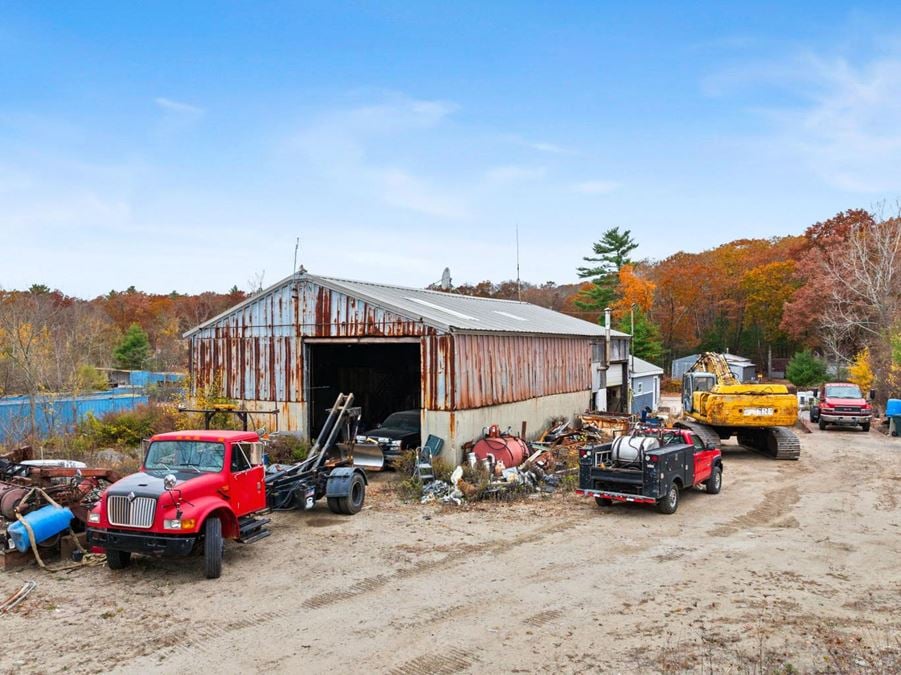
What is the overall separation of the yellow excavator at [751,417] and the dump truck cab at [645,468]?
4516 millimetres

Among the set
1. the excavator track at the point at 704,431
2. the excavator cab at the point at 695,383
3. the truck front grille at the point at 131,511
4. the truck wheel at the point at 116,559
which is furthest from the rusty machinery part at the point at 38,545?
the excavator cab at the point at 695,383

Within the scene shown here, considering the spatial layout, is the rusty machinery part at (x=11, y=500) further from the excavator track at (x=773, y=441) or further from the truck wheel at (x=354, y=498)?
the excavator track at (x=773, y=441)

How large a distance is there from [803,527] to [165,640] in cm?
1088

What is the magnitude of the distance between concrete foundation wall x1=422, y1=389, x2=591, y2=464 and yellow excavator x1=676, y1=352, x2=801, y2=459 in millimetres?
4572

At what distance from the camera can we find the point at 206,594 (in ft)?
29.6

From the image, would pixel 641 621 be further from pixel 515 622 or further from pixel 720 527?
pixel 720 527

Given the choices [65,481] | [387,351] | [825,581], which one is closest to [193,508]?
[65,481]

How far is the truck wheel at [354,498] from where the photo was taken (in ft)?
44.1

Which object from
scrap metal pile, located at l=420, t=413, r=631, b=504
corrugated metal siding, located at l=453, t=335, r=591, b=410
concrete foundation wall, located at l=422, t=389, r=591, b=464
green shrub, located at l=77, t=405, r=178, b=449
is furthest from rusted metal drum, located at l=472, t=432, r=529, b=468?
green shrub, located at l=77, t=405, r=178, b=449

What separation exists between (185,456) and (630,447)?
8.61 metres

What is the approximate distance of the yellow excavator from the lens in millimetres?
19828

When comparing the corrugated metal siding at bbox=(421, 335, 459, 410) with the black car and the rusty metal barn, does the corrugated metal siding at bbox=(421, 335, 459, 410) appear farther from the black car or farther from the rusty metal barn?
the black car

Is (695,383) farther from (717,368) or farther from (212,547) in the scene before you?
(212,547)

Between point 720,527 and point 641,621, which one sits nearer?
point 641,621
